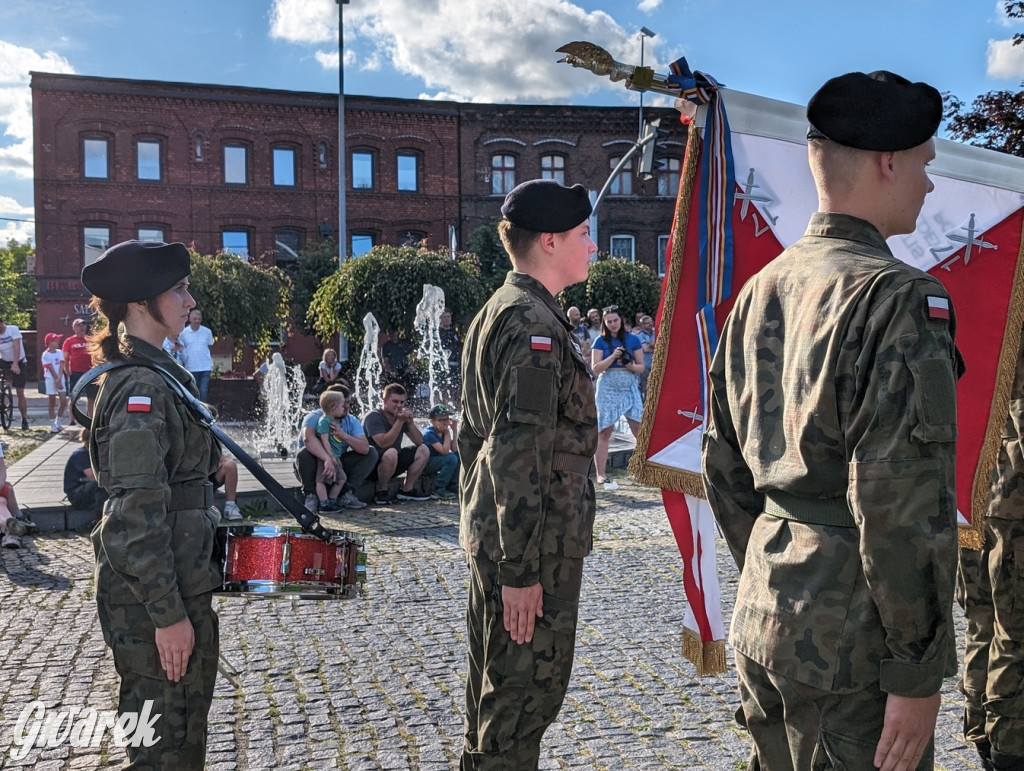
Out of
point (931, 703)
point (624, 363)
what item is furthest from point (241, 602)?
point (624, 363)

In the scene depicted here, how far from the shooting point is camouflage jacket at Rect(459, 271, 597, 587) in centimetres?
279

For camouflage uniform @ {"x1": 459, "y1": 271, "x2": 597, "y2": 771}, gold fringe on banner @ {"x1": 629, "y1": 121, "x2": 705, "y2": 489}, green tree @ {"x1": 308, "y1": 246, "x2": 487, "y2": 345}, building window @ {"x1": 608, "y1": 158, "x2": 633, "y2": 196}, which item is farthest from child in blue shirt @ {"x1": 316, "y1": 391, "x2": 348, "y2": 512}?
building window @ {"x1": 608, "y1": 158, "x2": 633, "y2": 196}

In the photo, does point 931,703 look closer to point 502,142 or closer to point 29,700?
point 29,700

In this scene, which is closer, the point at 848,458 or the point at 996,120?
the point at 848,458

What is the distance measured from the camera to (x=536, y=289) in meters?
3.12

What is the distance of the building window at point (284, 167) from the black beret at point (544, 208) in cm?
3543

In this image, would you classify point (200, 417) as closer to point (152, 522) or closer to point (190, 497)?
point (190, 497)

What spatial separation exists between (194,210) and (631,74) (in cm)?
3550

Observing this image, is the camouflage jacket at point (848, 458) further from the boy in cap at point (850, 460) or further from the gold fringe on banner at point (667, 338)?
the gold fringe on banner at point (667, 338)

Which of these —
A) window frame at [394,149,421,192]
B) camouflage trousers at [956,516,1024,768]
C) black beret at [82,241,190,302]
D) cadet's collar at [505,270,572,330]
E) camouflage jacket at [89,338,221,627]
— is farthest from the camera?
window frame at [394,149,421,192]

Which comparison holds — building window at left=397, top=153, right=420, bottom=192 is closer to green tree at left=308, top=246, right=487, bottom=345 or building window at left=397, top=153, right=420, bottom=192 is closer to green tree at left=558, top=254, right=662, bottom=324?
green tree at left=558, top=254, right=662, bottom=324

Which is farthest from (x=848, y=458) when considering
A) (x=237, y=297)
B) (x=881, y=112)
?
(x=237, y=297)

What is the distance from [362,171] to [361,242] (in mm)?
2830

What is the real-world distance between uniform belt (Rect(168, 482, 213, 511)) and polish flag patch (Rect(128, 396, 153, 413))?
27 cm
